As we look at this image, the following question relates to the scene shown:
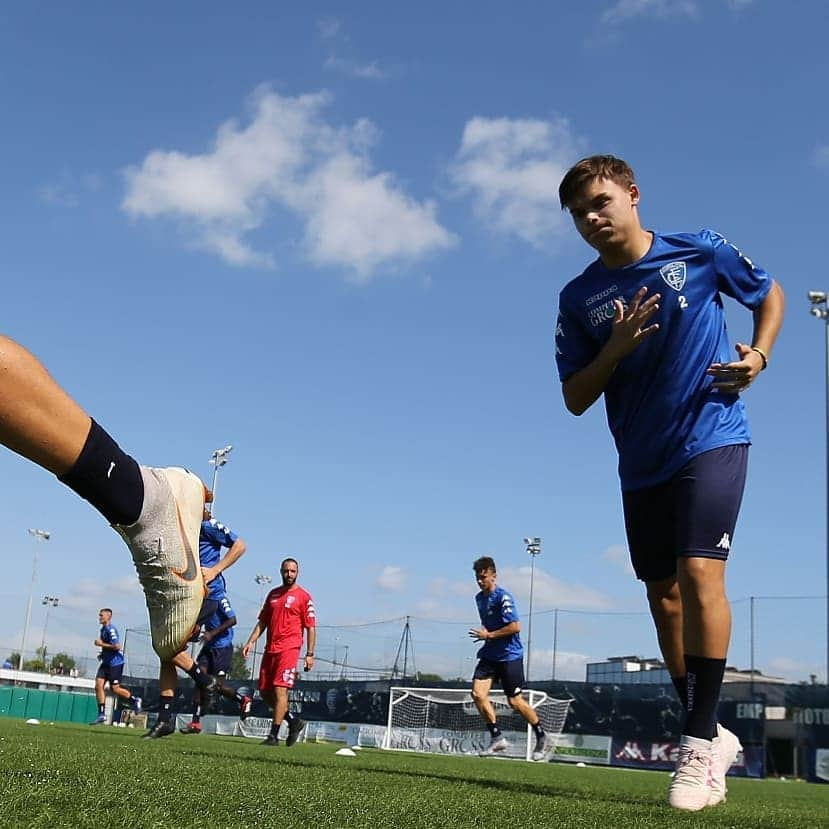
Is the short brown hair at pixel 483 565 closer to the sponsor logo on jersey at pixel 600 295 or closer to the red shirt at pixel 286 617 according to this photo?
the red shirt at pixel 286 617

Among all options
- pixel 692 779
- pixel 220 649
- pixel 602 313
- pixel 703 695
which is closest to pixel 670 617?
pixel 703 695

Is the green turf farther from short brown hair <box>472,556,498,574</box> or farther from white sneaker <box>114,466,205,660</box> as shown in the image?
short brown hair <box>472,556,498,574</box>

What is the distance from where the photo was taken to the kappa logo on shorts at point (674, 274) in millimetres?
3828

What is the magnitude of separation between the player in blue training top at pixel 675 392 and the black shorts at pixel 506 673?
7690 mm

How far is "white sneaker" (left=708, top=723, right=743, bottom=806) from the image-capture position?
3.37 metres

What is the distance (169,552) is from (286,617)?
9.17m

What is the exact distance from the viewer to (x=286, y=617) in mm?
11180

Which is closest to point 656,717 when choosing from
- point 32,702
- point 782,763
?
point 782,763

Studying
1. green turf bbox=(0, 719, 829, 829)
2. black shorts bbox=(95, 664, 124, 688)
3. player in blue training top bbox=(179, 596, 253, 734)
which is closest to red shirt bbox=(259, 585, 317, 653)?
player in blue training top bbox=(179, 596, 253, 734)

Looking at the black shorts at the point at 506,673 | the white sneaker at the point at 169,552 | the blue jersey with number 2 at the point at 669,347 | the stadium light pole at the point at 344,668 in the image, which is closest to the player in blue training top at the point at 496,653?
the black shorts at the point at 506,673

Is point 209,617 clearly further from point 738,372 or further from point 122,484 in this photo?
point 122,484

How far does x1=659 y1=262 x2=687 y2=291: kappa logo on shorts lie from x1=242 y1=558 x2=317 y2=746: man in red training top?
25.4 feet

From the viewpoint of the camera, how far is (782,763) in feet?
53.7

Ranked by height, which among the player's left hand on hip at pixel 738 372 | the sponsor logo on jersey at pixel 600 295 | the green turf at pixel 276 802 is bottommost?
the green turf at pixel 276 802
